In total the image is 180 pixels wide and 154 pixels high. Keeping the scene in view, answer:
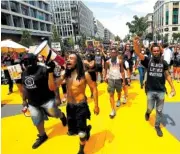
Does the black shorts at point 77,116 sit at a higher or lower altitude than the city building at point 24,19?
lower

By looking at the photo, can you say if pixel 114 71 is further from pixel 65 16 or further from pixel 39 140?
pixel 65 16

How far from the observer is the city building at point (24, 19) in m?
41.2

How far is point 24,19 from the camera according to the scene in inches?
1950

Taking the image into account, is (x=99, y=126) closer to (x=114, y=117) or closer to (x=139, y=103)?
(x=114, y=117)

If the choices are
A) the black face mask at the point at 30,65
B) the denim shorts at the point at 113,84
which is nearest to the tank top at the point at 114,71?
the denim shorts at the point at 113,84

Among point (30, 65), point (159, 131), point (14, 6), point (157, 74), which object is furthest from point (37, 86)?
point (14, 6)

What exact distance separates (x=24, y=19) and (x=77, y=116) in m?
49.5

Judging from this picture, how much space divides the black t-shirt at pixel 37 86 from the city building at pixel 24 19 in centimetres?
3732

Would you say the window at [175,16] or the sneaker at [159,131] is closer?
the sneaker at [159,131]

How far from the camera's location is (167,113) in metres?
6.45

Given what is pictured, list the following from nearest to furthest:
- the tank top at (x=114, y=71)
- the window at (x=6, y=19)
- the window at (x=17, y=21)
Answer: the tank top at (x=114, y=71) < the window at (x=6, y=19) < the window at (x=17, y=21)

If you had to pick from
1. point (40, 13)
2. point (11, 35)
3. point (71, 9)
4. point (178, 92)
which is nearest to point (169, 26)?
point (71, 9)

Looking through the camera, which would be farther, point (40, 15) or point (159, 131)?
point (40, 15)

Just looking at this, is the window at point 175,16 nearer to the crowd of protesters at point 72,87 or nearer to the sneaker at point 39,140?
the crowd of protesters at point 72,87
